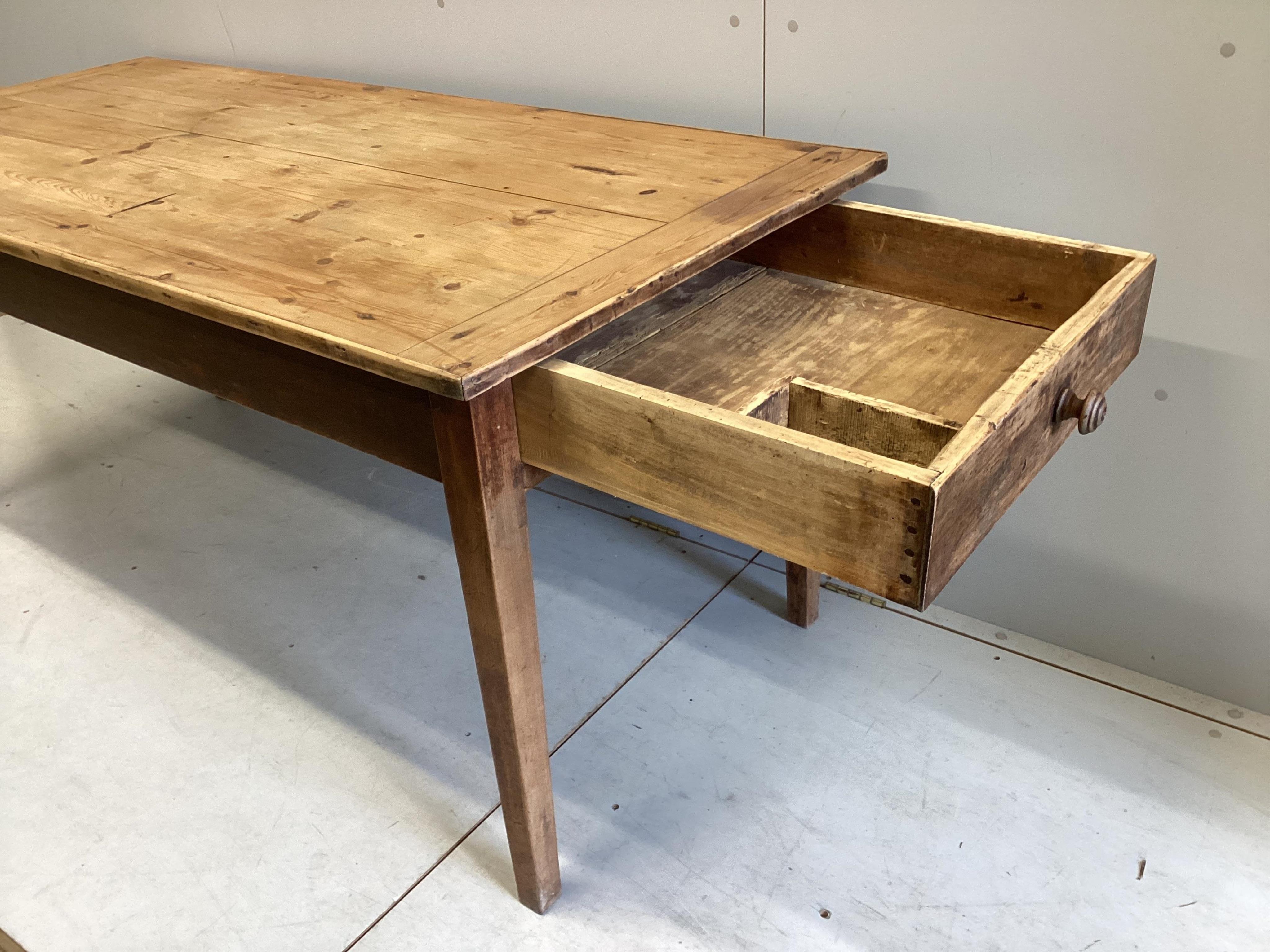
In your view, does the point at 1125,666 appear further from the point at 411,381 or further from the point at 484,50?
the point at 484,50

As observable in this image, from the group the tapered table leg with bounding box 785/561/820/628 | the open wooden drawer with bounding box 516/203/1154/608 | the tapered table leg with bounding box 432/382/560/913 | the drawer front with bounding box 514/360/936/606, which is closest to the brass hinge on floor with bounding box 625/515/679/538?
the tapered table leg with bounding box 785/561/820/628

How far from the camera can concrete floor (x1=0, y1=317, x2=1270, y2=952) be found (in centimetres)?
130

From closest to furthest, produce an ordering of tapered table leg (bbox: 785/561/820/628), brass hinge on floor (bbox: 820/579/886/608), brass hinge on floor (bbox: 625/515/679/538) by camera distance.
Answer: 1. tapered table leg (bbox: 785/561/820/628)
2. brass hinge on floor (bbox: 820/579/886/608)
3. brass hinge on floor (bbox: 625/515/679/538)

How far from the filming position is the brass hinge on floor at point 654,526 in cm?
202

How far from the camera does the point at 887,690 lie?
1613mm

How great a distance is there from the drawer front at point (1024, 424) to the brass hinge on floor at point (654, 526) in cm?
101

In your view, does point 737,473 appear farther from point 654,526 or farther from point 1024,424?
point 654,526

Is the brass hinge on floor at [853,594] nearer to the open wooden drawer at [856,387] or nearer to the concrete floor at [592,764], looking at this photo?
the concrete floor at [592,764]

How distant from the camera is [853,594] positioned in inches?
72.1

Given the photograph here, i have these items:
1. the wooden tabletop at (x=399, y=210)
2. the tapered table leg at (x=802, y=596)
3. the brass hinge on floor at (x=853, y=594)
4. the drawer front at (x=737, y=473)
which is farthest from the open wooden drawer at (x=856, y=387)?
the brass hinge on floor at (x=853, y=594)

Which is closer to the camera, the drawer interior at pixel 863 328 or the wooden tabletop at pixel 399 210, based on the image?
the wooden tabletop at pixel 399 210

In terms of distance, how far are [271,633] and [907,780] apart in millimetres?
1083

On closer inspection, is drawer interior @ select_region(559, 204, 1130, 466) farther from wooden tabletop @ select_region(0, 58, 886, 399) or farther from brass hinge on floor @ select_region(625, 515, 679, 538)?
brass hinge on floor @ select_region(625, 515, 679, 538)

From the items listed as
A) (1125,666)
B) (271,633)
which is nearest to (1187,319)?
(1125,666)
